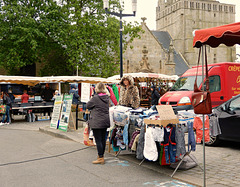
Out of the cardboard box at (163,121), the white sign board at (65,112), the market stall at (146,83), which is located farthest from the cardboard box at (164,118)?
the market stall at (146,83)

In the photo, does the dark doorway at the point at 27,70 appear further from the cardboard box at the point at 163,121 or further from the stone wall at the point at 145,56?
the cardboard box at the point at 163,121

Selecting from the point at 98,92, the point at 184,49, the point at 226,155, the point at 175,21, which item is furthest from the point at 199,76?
the point at 175,21

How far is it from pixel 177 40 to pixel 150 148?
64.3 metres

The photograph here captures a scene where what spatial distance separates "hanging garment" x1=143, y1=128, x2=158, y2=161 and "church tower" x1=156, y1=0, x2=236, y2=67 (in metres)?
59.5

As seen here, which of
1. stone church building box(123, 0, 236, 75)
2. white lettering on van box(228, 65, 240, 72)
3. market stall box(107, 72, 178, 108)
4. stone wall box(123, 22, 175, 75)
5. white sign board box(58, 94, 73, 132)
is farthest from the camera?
stone church building box(123, 0, 236, 75)

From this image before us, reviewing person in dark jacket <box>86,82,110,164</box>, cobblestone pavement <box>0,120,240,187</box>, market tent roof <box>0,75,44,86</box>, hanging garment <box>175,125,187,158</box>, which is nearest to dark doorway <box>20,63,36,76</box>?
market tent roof <box>0,75,44,86</box>

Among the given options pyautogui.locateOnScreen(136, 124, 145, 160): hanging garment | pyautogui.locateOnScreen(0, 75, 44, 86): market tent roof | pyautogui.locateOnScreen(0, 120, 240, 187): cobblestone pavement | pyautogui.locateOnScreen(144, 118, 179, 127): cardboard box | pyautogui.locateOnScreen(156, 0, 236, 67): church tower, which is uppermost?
pyautogui.locateOnScreen(156, 0, 236, 67): church tower

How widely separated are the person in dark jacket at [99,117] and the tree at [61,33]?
20.8 m

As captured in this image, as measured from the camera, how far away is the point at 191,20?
226 ft

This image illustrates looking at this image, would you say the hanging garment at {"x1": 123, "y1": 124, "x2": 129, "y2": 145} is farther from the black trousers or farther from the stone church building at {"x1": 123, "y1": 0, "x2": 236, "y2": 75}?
the stone church building at {"x1": 123, "y1": 0, "x2": 236, "y2": 75}

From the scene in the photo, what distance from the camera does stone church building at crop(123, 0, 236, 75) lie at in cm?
4172

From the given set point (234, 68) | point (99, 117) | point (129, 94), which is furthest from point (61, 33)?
point (99, 117)

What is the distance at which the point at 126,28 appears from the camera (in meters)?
29.5

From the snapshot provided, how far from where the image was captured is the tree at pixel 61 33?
26.2 m
